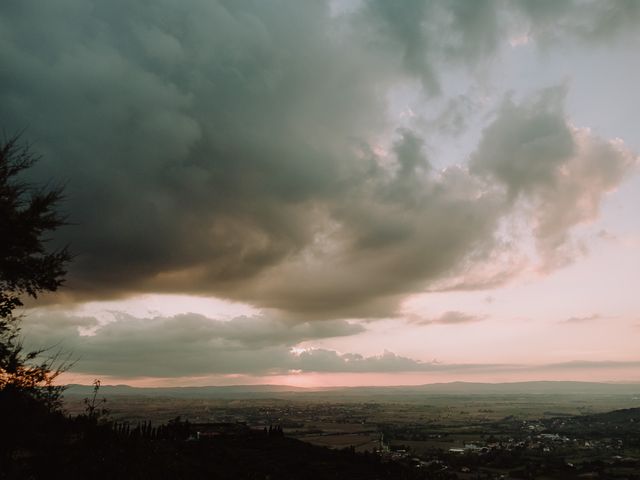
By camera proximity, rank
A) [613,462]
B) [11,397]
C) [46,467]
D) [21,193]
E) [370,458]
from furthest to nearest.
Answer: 1. [613,462]
2. [370,458]
3. [46,467]
4. [21,193]
5. [11,397]

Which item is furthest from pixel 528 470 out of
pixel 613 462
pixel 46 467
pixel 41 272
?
pixel 41 272

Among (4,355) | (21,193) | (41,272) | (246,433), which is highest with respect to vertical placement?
(21,193)

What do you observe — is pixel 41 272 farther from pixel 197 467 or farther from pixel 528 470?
pixel 528 470

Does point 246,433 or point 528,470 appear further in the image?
point 528,470

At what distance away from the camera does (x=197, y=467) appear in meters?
59.3

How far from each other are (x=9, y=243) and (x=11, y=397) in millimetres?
6648

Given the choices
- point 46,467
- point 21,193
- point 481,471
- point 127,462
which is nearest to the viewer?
point 21,193

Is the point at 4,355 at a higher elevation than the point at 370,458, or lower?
A: higher

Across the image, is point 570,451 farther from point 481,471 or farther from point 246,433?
point 246,433

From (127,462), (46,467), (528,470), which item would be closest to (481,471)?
(528,470)

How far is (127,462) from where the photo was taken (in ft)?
122

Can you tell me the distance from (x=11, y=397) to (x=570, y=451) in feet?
655

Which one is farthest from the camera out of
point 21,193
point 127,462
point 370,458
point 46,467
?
point 370,458

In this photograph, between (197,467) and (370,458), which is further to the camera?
(370,458)
